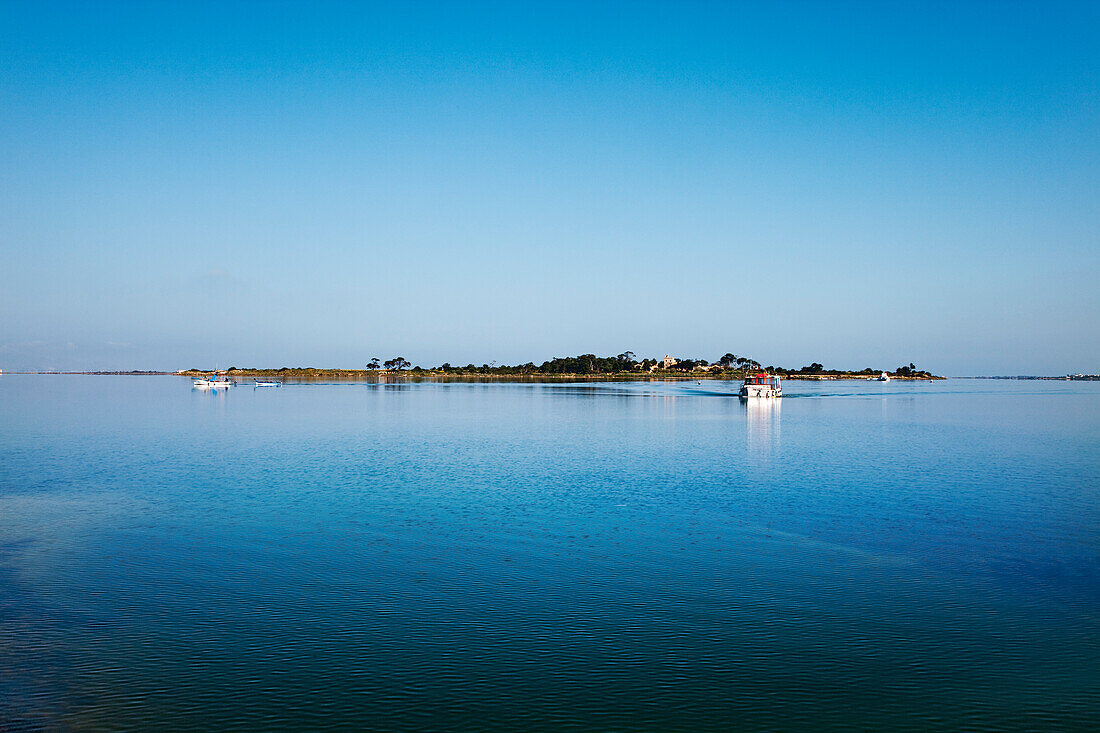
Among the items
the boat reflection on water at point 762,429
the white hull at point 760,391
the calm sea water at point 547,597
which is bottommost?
the calm sea water at point 547,597

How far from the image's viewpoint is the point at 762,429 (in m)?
54.6

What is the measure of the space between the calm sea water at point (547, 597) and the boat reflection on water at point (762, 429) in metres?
8.63

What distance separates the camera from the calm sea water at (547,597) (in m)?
9.76

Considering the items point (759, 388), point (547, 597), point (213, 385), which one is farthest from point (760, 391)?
point (547, 597)

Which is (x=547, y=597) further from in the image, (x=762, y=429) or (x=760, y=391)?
(x=760, y=391)

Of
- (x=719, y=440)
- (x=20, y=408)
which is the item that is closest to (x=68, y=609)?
(x=719, y=440)

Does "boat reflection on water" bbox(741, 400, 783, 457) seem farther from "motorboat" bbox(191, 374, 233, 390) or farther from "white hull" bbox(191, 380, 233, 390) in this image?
"motorboat" bbox(191, 374, 233, 390)

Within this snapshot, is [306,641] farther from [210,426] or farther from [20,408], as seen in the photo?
[20,408]

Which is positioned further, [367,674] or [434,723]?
[367,674]

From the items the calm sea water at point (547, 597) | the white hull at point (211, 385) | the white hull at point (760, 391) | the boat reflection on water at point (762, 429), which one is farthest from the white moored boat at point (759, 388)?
the white hull at point (211, 385)

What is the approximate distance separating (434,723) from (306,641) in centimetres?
350

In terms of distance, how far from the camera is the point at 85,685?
10.0m

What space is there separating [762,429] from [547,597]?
43410 millimetres

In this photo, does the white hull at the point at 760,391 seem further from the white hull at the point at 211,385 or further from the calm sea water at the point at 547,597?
the white hull at the point at 211,385
